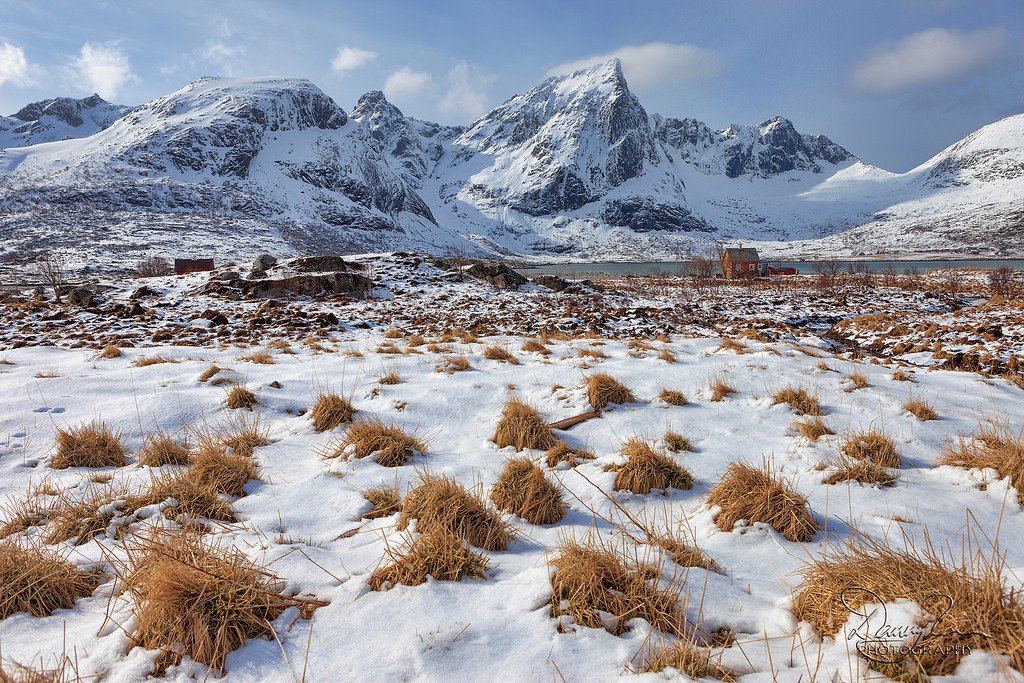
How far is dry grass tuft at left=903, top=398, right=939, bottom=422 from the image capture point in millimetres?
4535

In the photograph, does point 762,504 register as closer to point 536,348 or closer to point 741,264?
point 536,348

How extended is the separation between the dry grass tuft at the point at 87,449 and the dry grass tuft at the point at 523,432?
3.48m

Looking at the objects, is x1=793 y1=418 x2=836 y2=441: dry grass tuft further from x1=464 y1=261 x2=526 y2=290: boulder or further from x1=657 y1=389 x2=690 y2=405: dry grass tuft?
x1=464 y1=261 x2=526 y2=290: boulder

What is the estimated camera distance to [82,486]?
3195 millimetres

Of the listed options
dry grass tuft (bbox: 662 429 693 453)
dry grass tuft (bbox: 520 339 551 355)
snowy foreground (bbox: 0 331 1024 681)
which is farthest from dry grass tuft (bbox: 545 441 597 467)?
dry grass tuft (bbox: 520 339 551 355)

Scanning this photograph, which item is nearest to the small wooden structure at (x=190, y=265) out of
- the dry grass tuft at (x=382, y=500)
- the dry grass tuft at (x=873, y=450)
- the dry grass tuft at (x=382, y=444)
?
the dry grass tuft at (x=382, y=444)

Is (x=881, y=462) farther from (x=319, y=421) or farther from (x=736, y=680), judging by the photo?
(x=319, y=421)

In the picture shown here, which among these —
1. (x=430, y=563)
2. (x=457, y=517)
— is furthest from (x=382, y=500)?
(x=430, y=563)

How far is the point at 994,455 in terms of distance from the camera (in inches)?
127

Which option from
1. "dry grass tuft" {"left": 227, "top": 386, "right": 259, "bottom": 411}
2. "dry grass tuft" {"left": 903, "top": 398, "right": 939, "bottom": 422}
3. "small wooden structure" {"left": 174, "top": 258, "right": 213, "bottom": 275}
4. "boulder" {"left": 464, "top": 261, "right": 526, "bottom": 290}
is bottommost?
"dry grass tuft" {"left": 903, "top": 398, "right": 939, "bottom": 422}

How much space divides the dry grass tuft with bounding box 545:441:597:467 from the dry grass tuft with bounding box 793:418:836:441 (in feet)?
7.18

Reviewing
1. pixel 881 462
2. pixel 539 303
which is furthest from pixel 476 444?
pixel 539 303

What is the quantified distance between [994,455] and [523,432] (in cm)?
377

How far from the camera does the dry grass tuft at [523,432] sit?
13.9 feet
